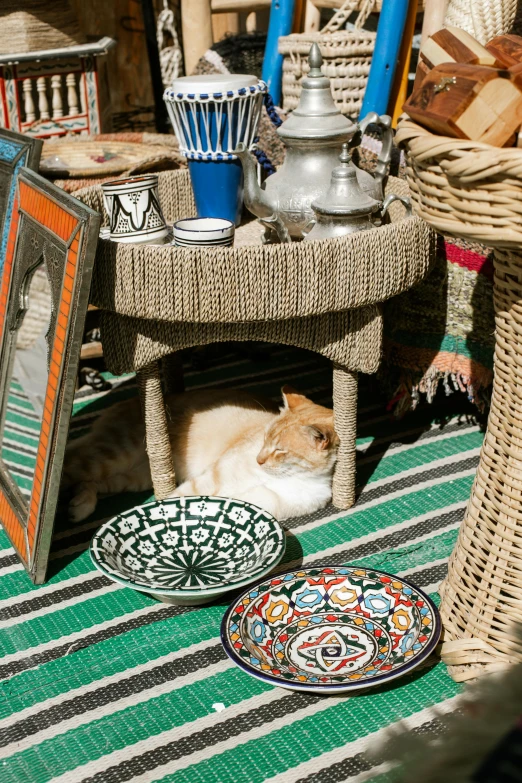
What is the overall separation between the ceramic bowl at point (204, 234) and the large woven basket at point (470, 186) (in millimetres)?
629

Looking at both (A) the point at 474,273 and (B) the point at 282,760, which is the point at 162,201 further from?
(B) the point at 282,760

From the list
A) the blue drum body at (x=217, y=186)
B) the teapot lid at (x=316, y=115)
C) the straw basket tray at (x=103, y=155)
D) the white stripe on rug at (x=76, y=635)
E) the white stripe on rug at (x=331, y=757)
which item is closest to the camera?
the white stripe on rug at (x=331, y=757)

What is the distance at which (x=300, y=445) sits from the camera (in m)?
1.84

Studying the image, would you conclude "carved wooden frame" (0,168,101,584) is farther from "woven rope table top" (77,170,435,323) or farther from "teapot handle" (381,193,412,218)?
"teapot handle" (381,193,412,218)

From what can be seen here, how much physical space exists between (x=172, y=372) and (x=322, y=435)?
656mm

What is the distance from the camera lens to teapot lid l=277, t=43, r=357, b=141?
1.91 metres

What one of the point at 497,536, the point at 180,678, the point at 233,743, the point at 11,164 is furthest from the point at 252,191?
the point at 233,743

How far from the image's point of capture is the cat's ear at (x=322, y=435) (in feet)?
5.93

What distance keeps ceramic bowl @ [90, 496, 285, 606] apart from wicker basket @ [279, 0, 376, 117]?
4.69ft

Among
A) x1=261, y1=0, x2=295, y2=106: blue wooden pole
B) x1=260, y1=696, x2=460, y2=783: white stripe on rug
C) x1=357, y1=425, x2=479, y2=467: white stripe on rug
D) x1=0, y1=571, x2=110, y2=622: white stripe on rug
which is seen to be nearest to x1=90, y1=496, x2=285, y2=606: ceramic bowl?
x1=0, y1=571, x2=110, y2=622: white stripe on rug

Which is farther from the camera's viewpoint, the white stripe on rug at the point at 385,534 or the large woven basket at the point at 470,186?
the white stripe on rug at the point at 385,534

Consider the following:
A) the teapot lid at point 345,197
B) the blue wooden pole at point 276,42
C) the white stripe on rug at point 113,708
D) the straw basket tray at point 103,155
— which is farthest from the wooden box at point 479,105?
the blue wooden pole at point 276,42

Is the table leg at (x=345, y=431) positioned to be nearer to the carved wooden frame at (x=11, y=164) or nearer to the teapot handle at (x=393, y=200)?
the teapot handle at (x=393, y=200)

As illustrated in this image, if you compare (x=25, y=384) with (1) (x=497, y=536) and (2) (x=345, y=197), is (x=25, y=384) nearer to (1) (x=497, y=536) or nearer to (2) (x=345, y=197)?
(2) (x=345, y=197)
